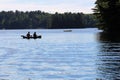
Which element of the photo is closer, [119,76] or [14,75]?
[119,76]

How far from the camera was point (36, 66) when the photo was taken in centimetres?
4175

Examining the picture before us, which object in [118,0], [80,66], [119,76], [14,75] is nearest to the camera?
[119,76]

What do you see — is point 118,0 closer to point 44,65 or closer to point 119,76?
point 44,65

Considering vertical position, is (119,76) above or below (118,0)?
below

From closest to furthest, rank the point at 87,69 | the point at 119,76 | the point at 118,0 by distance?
the point at 119,76 → the point at 87,69 → the point at 118,0

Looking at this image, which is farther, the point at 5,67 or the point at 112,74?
the point at 5,67

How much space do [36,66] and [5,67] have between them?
296cm

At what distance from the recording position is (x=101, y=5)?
127 meters

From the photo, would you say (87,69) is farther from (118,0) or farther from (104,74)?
(118,0)

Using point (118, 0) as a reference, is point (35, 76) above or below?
below

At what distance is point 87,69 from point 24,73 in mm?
5753

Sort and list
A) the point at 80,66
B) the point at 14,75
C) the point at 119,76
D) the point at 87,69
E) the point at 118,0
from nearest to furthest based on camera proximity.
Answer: the point at 119,76, the point at 14,75, the point at 87,69, the point at 80,66, the point at 118,0

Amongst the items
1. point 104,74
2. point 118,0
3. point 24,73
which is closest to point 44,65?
point 24,73

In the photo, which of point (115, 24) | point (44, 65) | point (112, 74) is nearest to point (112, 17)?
point (115, 24)
